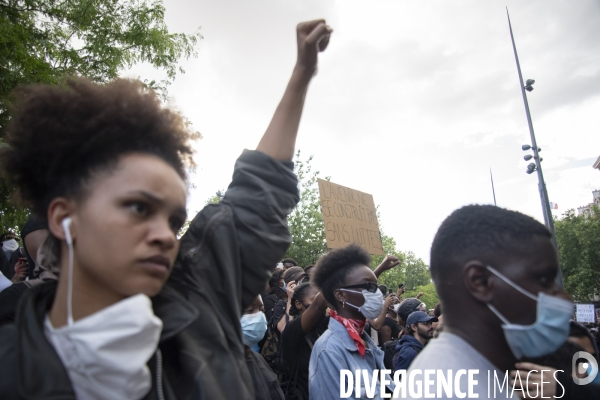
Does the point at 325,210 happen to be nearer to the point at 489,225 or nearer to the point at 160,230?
the point at 489,225

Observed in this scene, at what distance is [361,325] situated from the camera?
13.8ft

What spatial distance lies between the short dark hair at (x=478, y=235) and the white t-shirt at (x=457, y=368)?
0.32 meters

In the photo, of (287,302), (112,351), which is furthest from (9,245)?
(112,351)

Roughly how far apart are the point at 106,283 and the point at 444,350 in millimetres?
1258

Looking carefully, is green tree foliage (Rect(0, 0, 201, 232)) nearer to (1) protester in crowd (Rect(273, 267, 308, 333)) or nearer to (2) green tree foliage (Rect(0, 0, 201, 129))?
(2) green tree foliage (Rect(0, 0, 201, 129))

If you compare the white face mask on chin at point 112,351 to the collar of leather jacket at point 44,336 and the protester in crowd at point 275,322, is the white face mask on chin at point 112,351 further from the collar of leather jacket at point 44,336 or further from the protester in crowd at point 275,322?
the protester in crowd at point 275,322

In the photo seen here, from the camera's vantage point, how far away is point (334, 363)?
12.0 ft

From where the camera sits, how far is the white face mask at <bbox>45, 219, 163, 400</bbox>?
3.89 feet

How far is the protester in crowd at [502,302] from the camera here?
185 centimetres

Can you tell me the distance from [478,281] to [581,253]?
2015 inches

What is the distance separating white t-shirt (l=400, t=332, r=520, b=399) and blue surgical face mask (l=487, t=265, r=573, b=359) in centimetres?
13

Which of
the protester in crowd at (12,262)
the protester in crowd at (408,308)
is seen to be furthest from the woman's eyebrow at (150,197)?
the protester in crowd at (408,308)

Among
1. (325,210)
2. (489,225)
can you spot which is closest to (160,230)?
(489,225)

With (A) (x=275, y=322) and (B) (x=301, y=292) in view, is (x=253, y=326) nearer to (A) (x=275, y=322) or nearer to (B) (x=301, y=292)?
(B) (x=301, y=292)
